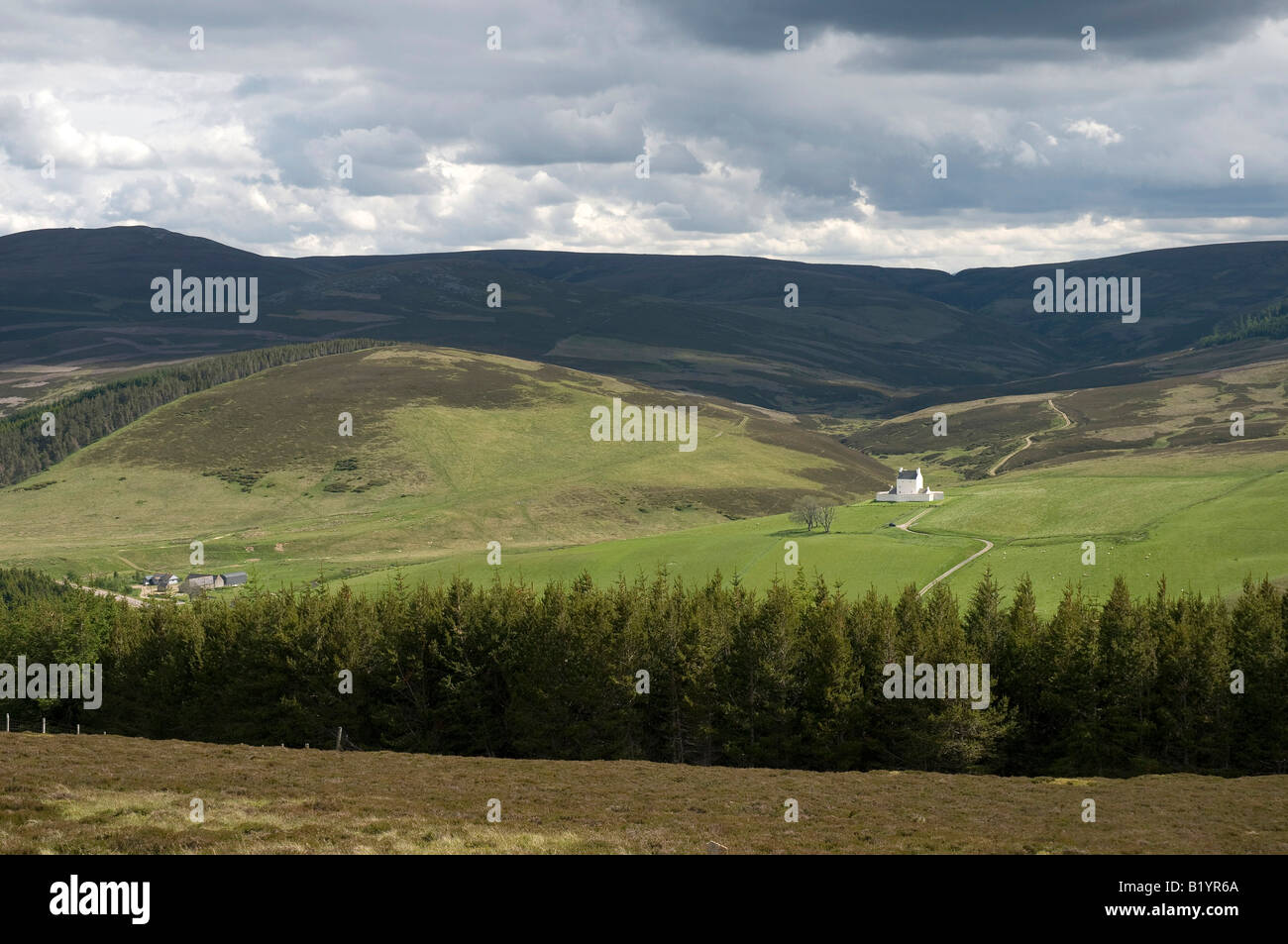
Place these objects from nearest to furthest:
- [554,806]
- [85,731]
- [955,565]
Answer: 1. [554,806]
2. [85,731]
3. [955,565]

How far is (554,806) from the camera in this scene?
3881 cm

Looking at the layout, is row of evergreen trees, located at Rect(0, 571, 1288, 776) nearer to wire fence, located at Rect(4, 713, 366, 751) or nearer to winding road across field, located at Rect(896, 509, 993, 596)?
wire fence, located at Rect(4, 713, 366, 751)

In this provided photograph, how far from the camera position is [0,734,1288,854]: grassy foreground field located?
30.0m

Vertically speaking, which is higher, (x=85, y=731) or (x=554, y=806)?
(x=554, y=806)

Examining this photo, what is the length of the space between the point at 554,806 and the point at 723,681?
3156 cm

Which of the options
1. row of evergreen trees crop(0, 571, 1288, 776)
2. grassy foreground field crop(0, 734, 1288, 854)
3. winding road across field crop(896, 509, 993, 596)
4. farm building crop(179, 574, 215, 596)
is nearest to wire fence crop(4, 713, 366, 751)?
row of evergreen trees crop(0, 571, 1288, 776)

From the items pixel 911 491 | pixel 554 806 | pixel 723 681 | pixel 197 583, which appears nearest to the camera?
pixel 554 806

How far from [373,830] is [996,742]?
150ft

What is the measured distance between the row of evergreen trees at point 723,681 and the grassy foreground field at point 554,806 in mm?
10961

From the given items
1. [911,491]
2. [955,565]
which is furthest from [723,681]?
[911,491]

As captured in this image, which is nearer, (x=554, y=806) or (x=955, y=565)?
(x=554, y=806)

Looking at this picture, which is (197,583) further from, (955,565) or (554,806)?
(554,806)
